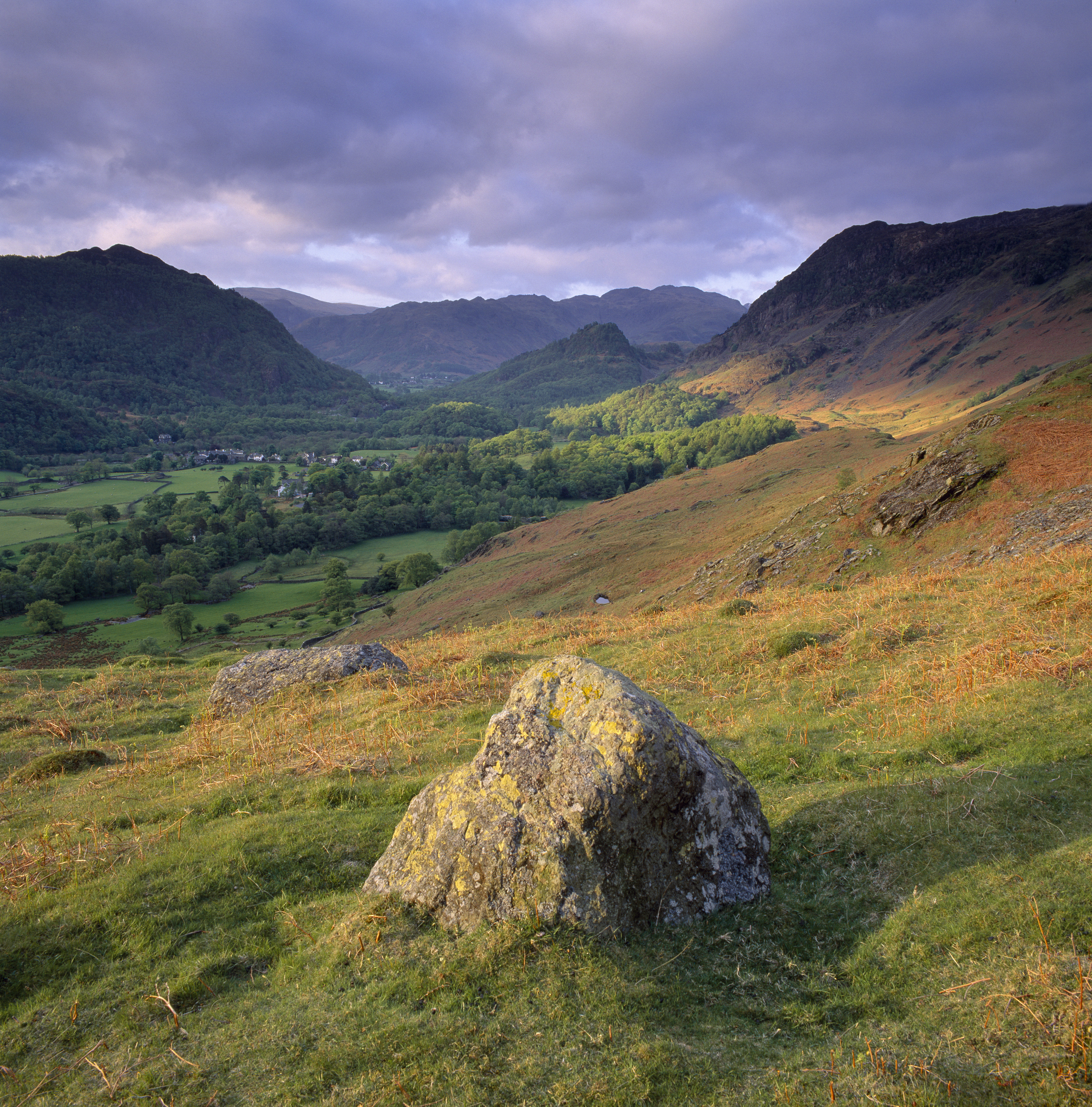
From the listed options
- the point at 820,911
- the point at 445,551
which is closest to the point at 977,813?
the point at 820,911

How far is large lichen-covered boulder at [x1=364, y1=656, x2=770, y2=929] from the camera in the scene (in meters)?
6.40

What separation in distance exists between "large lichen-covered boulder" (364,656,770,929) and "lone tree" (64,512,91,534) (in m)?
153

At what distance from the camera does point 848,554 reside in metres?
37.1

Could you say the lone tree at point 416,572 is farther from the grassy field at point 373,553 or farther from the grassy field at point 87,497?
the grassy field at point 87,497

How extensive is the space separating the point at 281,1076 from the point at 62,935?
3.47 meters

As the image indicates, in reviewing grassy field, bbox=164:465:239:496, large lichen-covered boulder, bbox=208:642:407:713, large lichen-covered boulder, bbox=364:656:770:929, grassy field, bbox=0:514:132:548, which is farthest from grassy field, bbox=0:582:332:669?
grassy field, bbox=164:465:239:496

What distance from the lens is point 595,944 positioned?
19.6 ft

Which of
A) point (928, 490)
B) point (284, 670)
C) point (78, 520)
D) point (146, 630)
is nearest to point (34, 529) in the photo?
point (78, 520)

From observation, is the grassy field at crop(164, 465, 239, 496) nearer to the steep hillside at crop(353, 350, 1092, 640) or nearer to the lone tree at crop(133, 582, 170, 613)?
the lone tree at crop(133, 582, 170, 613)

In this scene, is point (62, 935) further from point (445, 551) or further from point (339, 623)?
point (445, 551)

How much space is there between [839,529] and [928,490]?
5.50 metres

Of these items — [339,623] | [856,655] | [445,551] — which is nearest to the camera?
[856,655]

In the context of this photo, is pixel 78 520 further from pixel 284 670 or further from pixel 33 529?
pixel 284 670

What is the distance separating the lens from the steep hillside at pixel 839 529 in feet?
106
